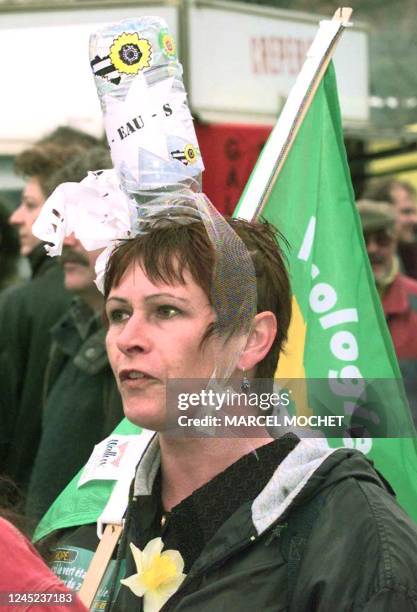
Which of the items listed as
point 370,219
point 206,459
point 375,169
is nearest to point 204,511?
point 206,459

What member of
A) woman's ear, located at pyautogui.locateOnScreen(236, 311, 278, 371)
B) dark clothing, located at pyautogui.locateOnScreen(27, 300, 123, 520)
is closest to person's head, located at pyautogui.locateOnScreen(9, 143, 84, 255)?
dark clothing, located at pyautogui.locateOnScreen(27, 300, 123, 520)

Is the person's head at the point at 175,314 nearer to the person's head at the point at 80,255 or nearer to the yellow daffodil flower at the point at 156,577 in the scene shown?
the yellow daffodil flower at the point at 156,577

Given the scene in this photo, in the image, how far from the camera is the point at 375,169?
26.8 feet

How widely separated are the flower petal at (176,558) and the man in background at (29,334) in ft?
7.39

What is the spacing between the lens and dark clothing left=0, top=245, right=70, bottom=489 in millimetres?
4824

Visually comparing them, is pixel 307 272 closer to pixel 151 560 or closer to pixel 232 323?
pixel 232 323

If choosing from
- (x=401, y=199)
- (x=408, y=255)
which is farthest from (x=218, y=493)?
(x=408, y=255)

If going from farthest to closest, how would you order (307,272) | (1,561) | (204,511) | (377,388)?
(307,272)
(377,388)
(204,511)
(1,561)

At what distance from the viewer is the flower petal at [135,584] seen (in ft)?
8.04

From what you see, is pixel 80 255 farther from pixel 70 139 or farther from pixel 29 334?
pixel 70 139

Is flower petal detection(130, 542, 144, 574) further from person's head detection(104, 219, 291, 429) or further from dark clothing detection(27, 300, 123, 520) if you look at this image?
dark clothing detection(27, 300, 123, 520)

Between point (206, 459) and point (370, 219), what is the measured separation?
137 inches

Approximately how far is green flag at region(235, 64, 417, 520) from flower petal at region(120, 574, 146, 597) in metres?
0.65

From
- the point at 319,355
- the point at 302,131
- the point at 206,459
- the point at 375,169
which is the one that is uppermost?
the point at 375,169
